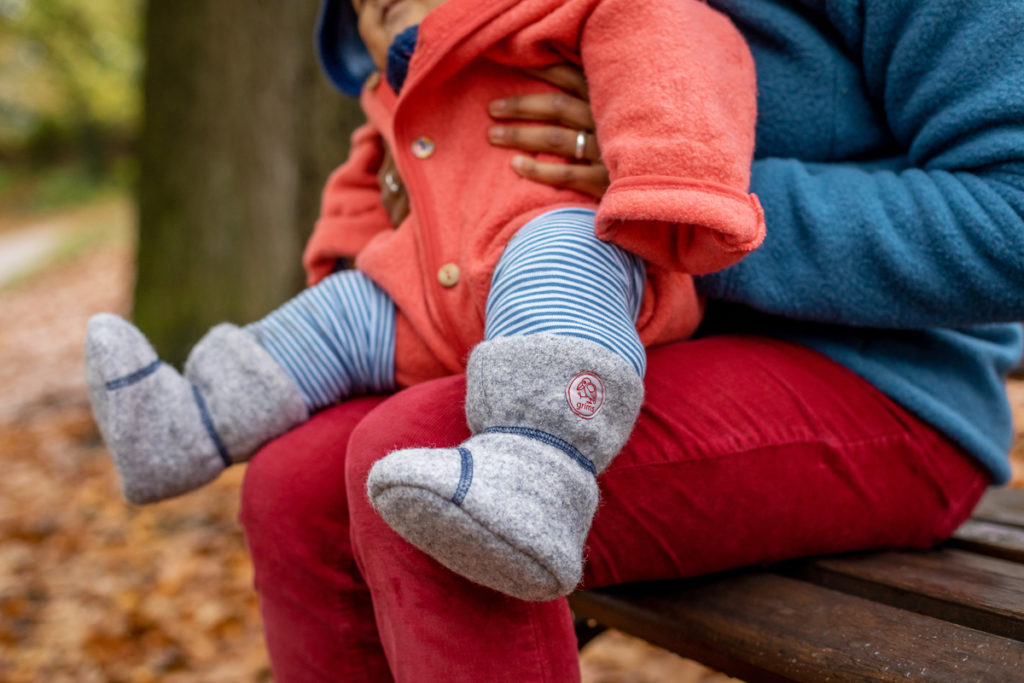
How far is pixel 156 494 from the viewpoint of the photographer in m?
1.07

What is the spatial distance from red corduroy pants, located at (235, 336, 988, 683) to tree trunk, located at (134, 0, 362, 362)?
176cm

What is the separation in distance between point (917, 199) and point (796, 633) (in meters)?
0.53

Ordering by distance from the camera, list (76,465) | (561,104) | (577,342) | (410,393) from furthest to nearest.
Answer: (76,465), (561,104), (410,393), (577,342)

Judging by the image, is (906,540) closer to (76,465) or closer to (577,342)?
(577,342)

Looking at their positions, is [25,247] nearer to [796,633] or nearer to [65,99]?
[65,99]

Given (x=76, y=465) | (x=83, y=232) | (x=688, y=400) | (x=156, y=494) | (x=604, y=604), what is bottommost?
(x=83, y=232)

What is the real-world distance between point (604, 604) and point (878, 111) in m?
0.78

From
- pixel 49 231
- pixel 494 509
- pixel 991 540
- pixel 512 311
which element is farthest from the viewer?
pixel 49 231

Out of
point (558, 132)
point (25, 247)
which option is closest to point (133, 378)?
point (558, 132)

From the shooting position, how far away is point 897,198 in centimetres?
97

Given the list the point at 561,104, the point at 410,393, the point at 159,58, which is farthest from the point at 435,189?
the point at 159,58

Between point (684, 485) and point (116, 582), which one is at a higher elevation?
point (684, 485)

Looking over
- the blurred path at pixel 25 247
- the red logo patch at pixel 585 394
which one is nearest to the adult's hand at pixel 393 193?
the red logo patch at pixel 585 394

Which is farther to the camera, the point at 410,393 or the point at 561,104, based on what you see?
the point at 561,104
